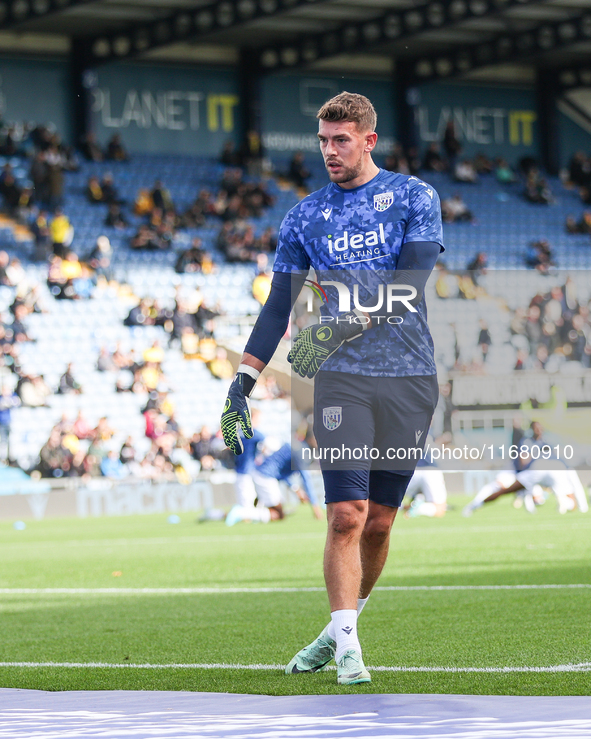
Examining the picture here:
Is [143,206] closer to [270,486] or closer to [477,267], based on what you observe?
[477,267]

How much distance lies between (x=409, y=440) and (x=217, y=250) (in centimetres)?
2628

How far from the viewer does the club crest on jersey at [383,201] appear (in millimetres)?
5633

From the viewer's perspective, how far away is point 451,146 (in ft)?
131

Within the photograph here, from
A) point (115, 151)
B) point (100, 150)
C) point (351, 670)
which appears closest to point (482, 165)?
point (115, 151)

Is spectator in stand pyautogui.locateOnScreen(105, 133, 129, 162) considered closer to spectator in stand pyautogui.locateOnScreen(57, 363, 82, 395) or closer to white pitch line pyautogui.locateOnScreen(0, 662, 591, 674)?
spectator in stand pyautogui.locateOnScreen(57, 363, 82, 395)

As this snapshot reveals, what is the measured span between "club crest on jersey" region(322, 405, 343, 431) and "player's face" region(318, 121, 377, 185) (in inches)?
39.0

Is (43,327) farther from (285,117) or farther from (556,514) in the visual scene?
(285,117)

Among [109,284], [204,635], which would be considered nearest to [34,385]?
[109,284]

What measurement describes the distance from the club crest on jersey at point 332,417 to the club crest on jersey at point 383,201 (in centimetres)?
87

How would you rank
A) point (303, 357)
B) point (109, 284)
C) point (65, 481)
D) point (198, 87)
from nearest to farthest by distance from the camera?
point (303, 357)
point (65, 481)
point (109, 284)
point (198, 87)

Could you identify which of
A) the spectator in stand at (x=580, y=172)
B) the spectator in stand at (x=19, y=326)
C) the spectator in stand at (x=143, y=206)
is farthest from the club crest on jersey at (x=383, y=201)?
the spectator in stand at (x=580, y=172)

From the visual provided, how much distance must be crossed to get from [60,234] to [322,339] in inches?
927

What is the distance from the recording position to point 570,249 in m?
36.8

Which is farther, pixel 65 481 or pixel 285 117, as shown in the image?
pixel 285 117
